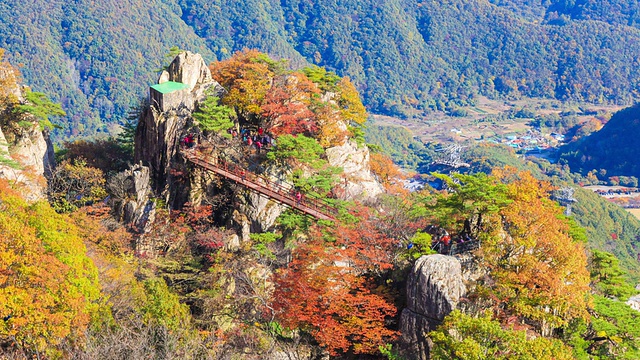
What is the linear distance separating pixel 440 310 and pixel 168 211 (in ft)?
47.1

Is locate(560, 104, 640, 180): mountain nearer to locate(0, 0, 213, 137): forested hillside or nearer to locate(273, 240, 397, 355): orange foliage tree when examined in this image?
locate(0, 0, 213, 137): forested hillside

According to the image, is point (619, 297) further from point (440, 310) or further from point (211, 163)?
point (211, 163)

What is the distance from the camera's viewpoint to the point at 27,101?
1347 inches

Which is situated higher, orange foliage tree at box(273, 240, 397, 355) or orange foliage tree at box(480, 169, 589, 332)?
orange foliage tree at box(480, 169, 589, 332)

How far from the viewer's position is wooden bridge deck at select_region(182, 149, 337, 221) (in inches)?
1049

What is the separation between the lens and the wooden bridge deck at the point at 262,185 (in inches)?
1049

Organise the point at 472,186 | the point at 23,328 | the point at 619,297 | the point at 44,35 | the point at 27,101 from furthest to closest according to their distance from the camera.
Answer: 1. the point at 44,35
2. the point at 27,101
3. the point at 619,297
4. the point at 472,186
5. the point at 23,328

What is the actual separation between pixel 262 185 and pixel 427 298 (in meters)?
10.6

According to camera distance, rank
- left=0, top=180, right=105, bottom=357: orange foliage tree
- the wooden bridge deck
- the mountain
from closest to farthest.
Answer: left=0, top=180, right=105, bottom=357: orange foliage tree, the wooden bridge deck, the mountain

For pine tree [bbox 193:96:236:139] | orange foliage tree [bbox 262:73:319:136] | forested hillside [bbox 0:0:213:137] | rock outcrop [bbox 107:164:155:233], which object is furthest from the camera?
forested hillside [bbox 0:0:213:137]

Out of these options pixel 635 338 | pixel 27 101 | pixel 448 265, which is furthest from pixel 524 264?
pixel 27 101

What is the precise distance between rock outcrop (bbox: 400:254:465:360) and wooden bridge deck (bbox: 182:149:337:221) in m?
5.86

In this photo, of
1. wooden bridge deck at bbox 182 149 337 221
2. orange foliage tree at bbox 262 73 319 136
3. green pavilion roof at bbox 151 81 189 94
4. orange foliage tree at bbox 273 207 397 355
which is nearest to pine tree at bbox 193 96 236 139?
wooden bridge deck at bbox 182 149 337 221

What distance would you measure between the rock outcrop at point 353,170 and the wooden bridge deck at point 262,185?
12.6 ft
